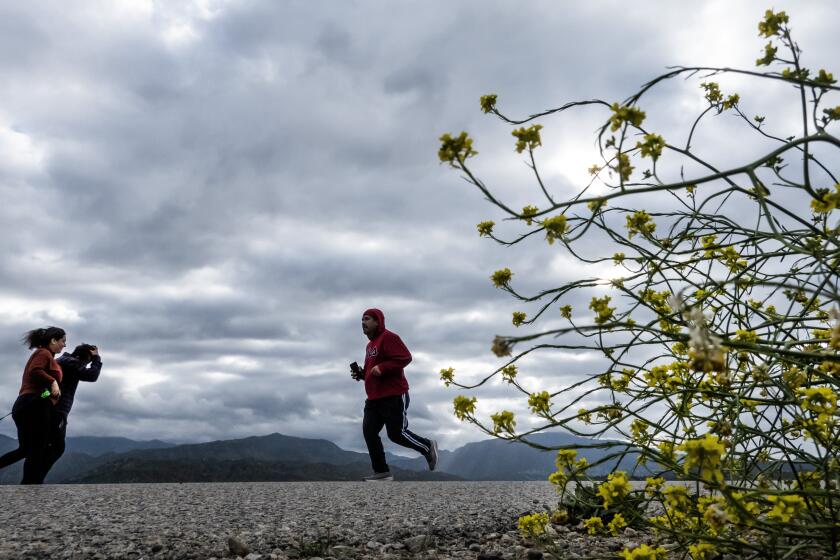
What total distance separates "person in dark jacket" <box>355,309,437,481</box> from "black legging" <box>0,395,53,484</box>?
3.73 meters

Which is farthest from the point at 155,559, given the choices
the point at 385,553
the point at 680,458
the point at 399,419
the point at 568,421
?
the point at 399,419

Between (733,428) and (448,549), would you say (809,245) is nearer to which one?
(733,428)

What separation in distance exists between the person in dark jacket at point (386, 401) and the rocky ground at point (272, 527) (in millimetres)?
2194

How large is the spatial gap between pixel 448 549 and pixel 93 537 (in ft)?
6.18

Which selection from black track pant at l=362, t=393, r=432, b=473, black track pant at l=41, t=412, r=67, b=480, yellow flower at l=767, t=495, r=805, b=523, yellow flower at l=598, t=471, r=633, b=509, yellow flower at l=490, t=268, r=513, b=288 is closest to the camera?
yellow flower at l=767, t=495, r=805, b=523

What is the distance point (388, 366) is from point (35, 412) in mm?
4105

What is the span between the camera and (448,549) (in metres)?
3.26

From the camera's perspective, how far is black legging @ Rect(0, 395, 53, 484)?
22.6 feet

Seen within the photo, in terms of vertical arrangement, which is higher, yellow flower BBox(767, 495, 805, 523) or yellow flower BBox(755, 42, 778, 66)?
yellow flower BBox(755, 42, 778, 66)

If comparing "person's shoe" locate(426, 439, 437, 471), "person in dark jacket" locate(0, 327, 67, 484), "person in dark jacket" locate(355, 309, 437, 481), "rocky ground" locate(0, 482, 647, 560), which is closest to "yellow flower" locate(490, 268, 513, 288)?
"rocky ground" locate(0, 482, 647, 560)

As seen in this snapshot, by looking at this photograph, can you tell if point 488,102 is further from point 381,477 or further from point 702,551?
point 381,477

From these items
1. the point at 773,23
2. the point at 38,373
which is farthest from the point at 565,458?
the point at 38,373

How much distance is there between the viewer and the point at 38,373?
22.6 feet

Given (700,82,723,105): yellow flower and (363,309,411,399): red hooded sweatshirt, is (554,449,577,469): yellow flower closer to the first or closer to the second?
(700,82,723,105): yellow flower
